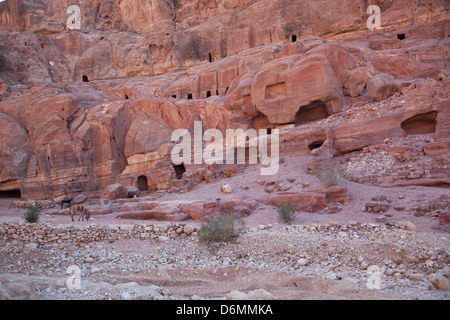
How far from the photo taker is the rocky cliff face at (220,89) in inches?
627

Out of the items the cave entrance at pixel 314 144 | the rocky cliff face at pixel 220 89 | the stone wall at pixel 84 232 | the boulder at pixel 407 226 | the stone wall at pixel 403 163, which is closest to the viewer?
the boulder at pixel 407 226

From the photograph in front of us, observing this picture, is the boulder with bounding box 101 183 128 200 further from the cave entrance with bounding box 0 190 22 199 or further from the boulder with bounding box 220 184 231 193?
the cave entrance with bounding box 0 190 22 199

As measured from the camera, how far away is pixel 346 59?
60.7 ft

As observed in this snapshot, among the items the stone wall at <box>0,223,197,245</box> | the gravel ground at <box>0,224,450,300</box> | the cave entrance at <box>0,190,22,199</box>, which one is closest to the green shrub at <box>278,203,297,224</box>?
the gravel ground at <box>0,224,450,300</box>

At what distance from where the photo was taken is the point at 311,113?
19.4 m

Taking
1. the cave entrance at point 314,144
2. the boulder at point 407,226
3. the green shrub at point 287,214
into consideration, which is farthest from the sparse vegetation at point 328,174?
the boulder at point 407,226

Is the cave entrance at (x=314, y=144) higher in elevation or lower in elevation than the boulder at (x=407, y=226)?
higher

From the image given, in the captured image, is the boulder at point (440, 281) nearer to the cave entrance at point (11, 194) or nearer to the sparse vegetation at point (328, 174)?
the sparse vegetation at point (328, 174)

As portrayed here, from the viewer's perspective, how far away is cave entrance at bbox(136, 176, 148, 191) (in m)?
21.1

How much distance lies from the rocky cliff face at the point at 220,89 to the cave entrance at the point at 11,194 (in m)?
1.47

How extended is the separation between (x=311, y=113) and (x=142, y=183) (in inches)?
488

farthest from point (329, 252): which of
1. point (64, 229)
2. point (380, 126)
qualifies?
point (380, 126)

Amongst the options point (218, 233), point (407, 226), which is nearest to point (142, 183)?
point (218, 233)

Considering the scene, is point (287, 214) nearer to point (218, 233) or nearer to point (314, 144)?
point (218, 233)
